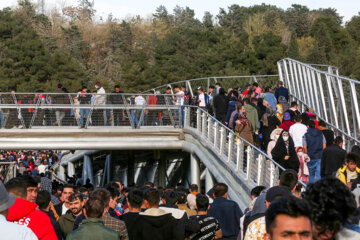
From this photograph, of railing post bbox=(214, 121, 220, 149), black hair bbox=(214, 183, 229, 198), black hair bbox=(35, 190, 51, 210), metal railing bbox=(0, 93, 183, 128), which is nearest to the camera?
black hair bbox=(35, 190, 51, 210)

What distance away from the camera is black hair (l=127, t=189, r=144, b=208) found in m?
7.89

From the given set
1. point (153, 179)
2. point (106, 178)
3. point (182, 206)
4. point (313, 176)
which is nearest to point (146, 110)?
point (153, 179)

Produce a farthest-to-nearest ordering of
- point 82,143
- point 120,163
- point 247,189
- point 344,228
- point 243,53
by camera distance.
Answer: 1. point 243,53
2. point 120,163
3. point 82,143
4. point 247,189
5. point 344,228

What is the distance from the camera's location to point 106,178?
32.6 metres

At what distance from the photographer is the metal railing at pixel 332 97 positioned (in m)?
16.4

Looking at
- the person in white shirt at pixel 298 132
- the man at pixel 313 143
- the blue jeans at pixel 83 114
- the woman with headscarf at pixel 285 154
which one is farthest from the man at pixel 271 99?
the woman with headscarf at pixel 285 154

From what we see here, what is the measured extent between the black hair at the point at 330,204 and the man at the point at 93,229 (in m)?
2.98

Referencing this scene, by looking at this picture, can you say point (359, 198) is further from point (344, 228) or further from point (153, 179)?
point (153, 179)

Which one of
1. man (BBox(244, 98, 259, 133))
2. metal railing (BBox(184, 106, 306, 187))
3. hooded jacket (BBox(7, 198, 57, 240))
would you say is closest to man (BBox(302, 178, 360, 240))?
hooded jacket (BBox(7, 198, 57, 240))

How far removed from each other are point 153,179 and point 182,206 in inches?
736

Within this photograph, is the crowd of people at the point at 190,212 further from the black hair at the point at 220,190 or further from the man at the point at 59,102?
the man at the point at 59,102

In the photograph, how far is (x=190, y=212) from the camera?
10.7 meters

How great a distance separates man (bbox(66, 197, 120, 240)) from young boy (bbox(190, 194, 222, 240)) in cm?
181

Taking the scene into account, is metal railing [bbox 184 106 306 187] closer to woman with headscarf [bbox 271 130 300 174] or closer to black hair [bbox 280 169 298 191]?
woman with headscarf [bbox 271 130 300 174]
